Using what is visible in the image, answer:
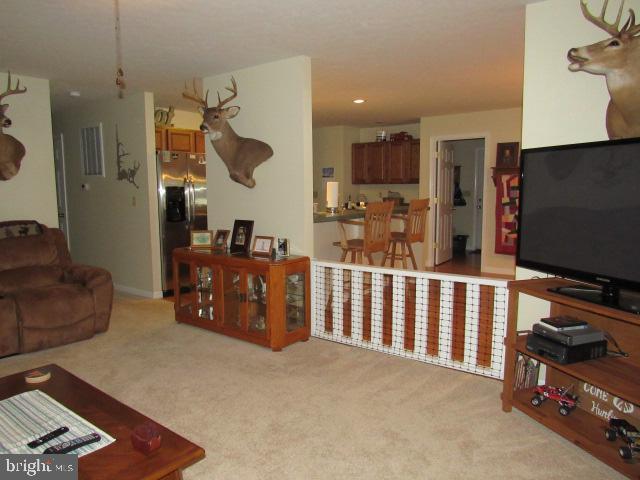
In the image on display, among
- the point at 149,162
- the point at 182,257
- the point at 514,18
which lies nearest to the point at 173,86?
the point at 149,162

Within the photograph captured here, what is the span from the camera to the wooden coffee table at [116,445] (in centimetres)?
138

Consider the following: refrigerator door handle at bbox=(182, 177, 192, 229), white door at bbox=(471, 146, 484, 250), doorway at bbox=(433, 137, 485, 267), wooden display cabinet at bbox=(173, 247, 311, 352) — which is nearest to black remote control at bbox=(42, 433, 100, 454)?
wooden display cabinet at bbox=(173, 247, 311, 352)

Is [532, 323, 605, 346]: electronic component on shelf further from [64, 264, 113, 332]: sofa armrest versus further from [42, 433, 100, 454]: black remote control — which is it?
[64, 264, 113, 332]: sofa armrest

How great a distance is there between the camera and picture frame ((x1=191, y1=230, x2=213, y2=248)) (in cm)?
417

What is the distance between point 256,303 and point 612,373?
8.00 feet

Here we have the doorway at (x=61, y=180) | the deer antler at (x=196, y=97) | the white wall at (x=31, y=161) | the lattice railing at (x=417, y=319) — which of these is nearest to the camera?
the lattice railing at (x=417, y=319)

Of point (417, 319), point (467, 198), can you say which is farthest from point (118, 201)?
point (467, 198)

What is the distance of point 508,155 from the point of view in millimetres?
6195

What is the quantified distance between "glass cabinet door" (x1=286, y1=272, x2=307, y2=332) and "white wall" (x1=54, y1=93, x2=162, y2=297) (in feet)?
7.14

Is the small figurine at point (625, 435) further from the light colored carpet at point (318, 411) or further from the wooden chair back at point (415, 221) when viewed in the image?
the wooden chair back at point (415, 221)

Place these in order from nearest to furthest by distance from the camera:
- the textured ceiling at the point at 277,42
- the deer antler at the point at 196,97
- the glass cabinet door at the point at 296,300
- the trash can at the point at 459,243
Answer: the textured ceiling at the point at 277,42 < the glass cabinet door at the point at 296,300 < the deer antler at the point at 196,97 < the trash can at the point at 459,243

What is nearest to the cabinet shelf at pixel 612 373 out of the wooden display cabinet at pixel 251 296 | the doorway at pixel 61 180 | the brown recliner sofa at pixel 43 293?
the wooden display cabinet at pixel 251 296

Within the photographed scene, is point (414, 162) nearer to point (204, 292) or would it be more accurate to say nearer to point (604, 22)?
point (204, 292)

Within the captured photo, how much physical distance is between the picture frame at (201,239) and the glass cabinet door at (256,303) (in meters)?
0.79
